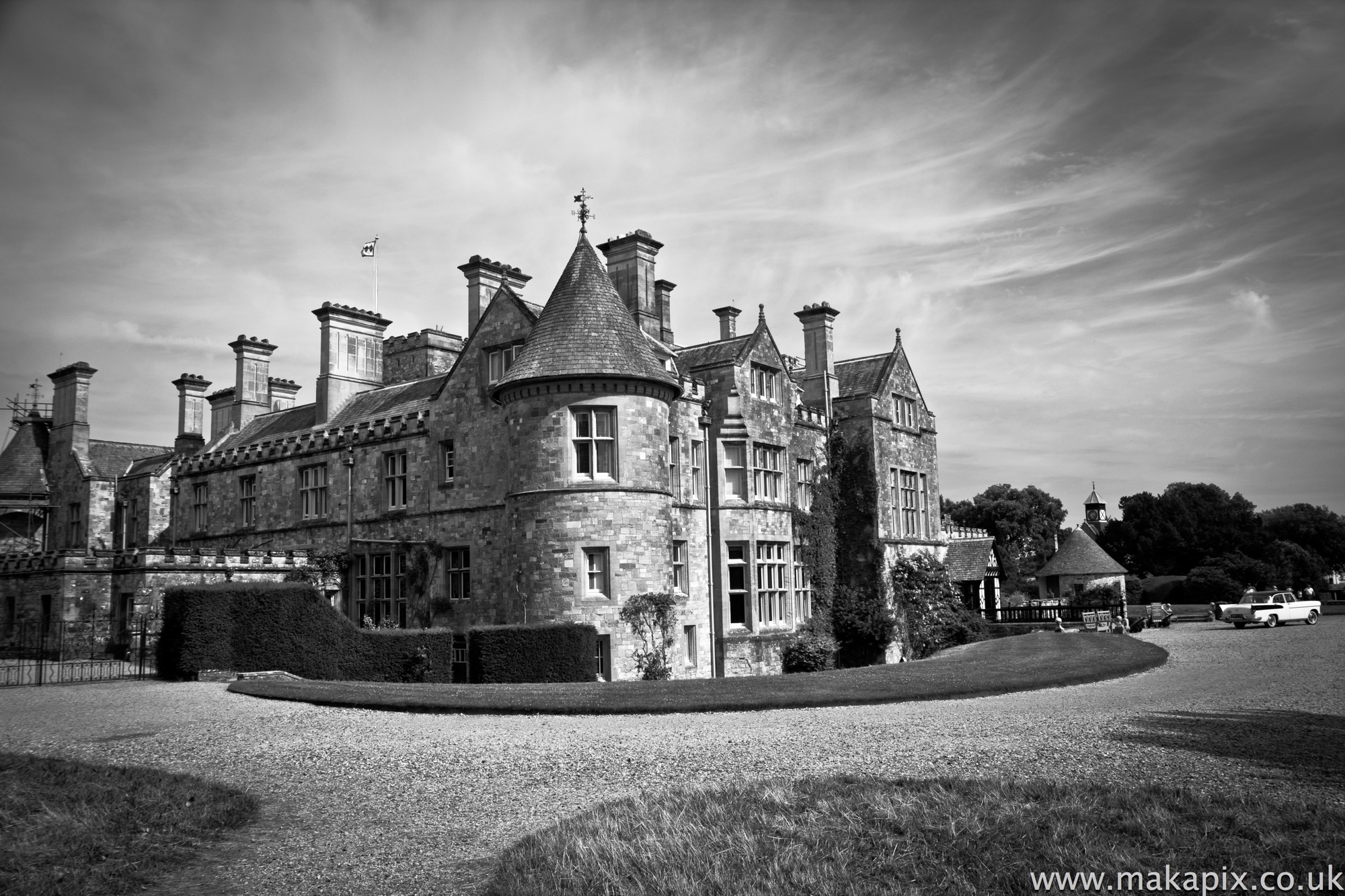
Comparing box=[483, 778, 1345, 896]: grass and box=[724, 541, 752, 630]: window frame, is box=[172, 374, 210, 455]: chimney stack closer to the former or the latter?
box=[724, 541, 752, 630]: window frame

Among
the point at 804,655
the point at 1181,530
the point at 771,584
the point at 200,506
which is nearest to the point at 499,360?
the point at 771,584

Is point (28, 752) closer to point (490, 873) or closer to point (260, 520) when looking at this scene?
point (490, 873)

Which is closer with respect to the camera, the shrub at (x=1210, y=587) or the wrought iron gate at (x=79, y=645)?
the wrought iron gate at (x=79, y=645)

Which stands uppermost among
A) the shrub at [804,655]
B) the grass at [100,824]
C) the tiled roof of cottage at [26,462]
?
the tiled roof of cottage at [26,462]

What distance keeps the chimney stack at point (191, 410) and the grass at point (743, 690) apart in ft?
87.1

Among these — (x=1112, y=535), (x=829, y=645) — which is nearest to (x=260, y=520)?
(x=829, y=645)

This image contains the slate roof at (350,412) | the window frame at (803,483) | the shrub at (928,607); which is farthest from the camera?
the shrub at (928,607)

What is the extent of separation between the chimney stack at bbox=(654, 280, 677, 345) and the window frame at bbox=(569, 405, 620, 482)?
25.9ft

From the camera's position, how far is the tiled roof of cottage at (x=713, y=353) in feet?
111

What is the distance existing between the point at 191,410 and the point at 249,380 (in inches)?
137

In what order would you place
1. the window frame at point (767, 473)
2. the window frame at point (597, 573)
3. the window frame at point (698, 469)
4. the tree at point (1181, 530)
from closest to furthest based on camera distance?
the window frame at point (597, 573)
the window frame at point (698, 469)
the window frame at point (767, 473)
the tree at point (1181, 530)

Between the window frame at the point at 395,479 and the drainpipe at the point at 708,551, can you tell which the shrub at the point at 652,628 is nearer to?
the drainpipe at the point at 708,551

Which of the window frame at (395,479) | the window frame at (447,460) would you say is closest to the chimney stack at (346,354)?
the window frame at (395,479)

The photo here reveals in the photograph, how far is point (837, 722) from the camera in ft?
48.0
